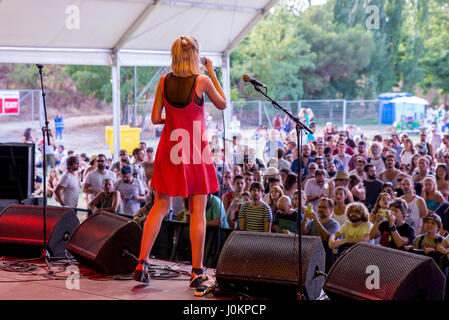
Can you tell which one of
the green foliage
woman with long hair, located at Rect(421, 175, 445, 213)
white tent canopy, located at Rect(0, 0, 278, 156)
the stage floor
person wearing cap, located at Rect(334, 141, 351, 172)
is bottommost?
the stage floor

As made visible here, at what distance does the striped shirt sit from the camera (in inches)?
239

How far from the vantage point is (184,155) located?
11.9 feet

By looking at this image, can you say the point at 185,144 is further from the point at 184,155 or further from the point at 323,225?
the point at 323,225

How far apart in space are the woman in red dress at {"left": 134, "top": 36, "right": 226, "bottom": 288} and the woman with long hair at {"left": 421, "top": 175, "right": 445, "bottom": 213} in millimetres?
4117

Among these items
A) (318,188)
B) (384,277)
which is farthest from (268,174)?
(384,277)

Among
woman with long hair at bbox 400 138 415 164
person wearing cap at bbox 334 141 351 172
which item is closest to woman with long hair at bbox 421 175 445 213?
person wearing cap at bbox 334 141 351 172

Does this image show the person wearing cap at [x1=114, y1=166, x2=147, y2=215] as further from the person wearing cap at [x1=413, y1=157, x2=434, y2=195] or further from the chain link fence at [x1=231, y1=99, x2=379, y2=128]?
the chain link fence at [x1=231, y1=99, x2=379, y2=128]

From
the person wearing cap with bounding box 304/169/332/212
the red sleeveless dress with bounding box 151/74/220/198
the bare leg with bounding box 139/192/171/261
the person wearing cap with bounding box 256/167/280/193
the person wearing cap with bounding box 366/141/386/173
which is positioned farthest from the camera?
the person wearing cap with bounding box 366/141/386/173

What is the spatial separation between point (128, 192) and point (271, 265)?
4601 millimetres

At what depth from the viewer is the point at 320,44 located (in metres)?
29.5

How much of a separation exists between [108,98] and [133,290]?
88.1 ft

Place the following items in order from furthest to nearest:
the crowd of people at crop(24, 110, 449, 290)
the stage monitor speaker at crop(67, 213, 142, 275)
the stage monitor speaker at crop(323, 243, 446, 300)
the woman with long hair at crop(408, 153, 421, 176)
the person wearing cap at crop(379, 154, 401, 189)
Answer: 1. the woman with long hair at crop(408, 153, 421, 176)
2. the person wearing cap at crop(379, 154, 401, 189)
3. the crowd of people at crop(24, 110, 449, 290)
4. the stage monitor speaker at crop(67, 213, 142, 275)
5. the stage monitor speaker at crop(323, 243, 446, 300)

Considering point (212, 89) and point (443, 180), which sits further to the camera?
point (443, 180)
